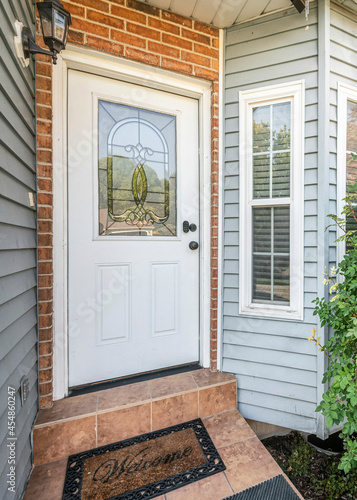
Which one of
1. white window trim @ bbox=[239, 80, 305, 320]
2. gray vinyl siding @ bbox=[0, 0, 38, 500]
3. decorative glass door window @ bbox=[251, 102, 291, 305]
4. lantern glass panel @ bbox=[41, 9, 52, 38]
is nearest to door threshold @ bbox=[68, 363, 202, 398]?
gray vinyl siding @ bbox=[0, 0, 38, 500]

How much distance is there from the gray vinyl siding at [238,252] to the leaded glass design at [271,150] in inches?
5.0

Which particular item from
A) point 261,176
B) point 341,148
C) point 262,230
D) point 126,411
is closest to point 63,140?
point 261,176

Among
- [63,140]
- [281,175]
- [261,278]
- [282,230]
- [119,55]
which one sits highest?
[119,55]

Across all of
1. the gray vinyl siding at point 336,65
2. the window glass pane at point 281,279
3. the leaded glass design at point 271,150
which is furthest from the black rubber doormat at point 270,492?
the leaded glass design at point 271,150

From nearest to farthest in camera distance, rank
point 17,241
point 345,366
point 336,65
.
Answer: point 17,241 < point 345,366 < point 336,65

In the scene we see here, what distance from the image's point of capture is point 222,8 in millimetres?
1691

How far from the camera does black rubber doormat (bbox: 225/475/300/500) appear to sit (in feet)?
3.96

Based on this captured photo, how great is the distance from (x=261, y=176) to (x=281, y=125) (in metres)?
0.37

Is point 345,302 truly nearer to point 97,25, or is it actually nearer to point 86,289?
point 86,289

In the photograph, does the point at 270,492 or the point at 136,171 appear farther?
the point at 136,171

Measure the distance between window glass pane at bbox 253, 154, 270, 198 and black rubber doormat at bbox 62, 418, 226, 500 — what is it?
1598 millimetres

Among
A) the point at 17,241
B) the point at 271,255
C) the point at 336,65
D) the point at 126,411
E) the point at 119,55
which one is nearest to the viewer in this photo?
the point at 17,241

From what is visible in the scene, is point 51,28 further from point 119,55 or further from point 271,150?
point 271,150

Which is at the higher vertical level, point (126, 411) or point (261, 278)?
point (261, 278)
